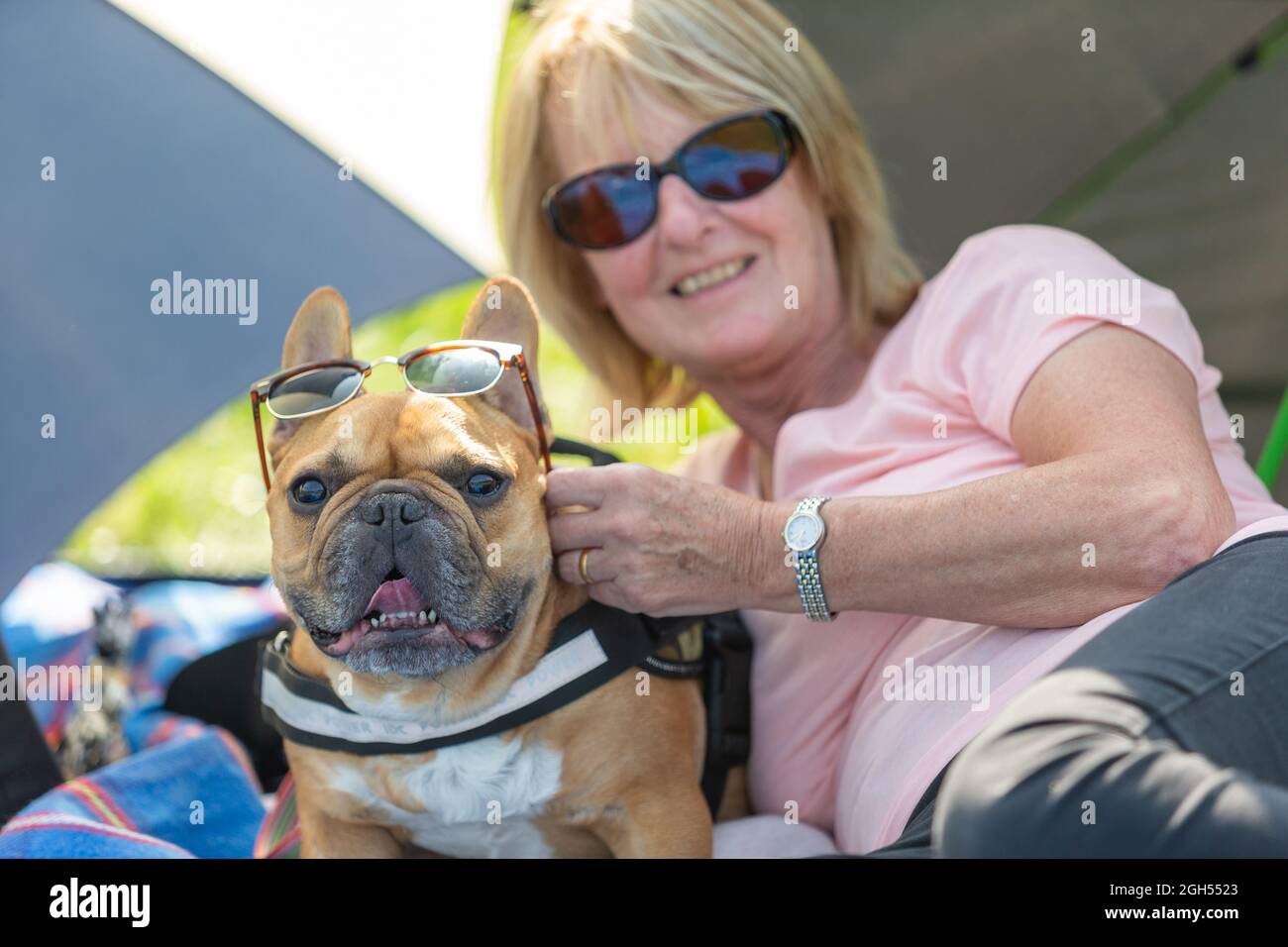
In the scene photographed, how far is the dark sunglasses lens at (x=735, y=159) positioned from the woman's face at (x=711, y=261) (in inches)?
0.7

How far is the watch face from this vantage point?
1573mm

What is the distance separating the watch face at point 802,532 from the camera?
1573mm

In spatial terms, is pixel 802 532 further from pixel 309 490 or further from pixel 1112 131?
pixel 1112 131

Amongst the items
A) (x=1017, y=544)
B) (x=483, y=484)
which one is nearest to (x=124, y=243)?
(x=483, y=484)

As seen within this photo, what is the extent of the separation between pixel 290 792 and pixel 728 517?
0.79 meters

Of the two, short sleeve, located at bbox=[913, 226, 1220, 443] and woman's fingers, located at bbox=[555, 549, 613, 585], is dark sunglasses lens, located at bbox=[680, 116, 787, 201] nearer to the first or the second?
short sleeve, located at bbox=[913, 226, 1220, 443]

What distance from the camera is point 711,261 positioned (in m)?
2.05

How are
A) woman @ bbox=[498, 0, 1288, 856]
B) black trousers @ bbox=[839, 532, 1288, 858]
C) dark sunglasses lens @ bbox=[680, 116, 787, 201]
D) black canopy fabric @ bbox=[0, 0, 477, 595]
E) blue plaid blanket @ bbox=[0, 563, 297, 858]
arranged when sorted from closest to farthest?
black trousers @ bbox=[839, 532, 1288, 858], woman @ bbox=[498, 0, 1288, 856], blue plaid blanket @ bbox=[0, 563, 297, 858], dark sunglasses lens @ bbox=[680, 116, 787, 201], black canopy fabric @ bbox=[0, 0, 477, 595]

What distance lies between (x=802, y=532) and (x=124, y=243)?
1444 mm

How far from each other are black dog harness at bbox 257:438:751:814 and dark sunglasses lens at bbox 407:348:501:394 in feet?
0.59

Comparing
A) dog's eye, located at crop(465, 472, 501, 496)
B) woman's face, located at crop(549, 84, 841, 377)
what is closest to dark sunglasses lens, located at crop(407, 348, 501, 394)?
dog's eye, located at crop(465, 472, 501, 496)

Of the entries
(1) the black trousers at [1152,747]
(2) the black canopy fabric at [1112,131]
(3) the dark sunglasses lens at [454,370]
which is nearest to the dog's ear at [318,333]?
(3) the dark sunglasses lens at [454,370]

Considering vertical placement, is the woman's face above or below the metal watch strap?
above

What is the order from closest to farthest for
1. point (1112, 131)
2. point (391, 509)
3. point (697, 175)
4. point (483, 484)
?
point (391, 509)
point (483, 484)
point (697, 175)
point (1112, 131)
